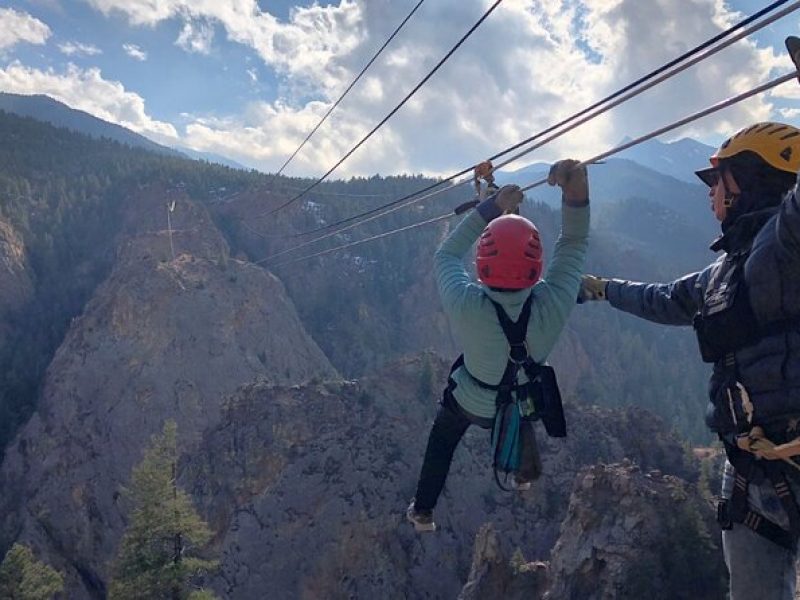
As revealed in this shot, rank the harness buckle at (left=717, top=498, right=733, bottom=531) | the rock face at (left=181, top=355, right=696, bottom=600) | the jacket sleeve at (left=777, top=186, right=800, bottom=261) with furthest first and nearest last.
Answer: the rock face at (left=181, top=355, right=696, bottom=600)
the harness buckle at (left=717, top=498, right=733, bottom=531)
the jacket sleeve at (left=777, top=186, right=800, bottom=261)

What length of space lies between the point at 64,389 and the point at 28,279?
26945mm

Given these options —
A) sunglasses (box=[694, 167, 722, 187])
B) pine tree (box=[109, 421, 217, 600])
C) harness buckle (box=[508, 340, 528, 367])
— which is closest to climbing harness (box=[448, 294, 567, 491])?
harness buckle (box=[508, 340, 528, 367])

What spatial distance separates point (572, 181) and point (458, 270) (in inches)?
35.0

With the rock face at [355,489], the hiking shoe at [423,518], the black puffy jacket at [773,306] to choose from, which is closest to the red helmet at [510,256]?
the black puffy jacket at [773,306]

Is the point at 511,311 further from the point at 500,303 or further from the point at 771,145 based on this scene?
the point at 771,145

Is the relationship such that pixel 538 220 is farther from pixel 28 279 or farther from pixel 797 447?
pixel 797 447

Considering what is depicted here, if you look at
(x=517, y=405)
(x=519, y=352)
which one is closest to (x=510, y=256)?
(x=519, y=352)

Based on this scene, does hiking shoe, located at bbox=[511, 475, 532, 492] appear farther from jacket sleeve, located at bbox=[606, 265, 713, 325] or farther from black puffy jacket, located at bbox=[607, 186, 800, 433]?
black puffy jacket, located at bbox=[607, 186, 800, 433]

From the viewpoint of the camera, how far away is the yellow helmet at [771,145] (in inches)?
113

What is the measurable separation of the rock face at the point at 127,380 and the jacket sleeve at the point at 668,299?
35.8m

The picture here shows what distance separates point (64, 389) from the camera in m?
43.0

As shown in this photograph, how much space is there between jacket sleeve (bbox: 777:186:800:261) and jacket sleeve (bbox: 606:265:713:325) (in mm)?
759

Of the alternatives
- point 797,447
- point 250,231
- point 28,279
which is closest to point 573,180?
point 797,447

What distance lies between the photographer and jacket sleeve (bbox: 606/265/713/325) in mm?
3414
